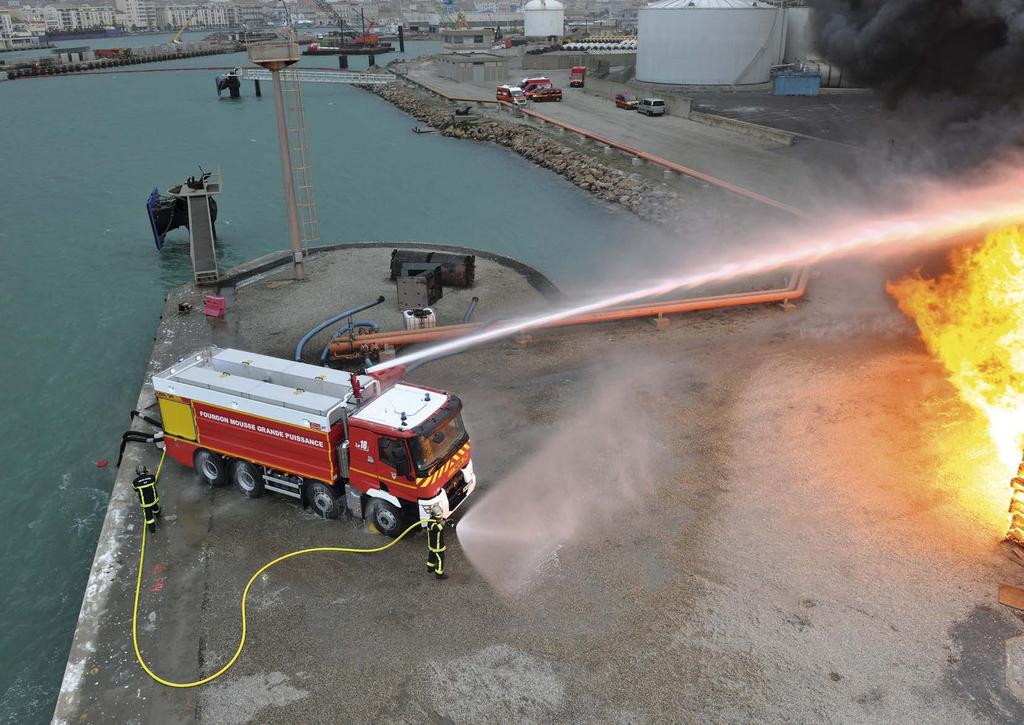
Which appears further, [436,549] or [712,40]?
[712,40]

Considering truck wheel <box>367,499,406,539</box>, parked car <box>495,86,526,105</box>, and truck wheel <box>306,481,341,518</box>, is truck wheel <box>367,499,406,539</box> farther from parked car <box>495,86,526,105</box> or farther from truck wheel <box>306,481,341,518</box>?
parked car <box>495,86,526,105</box>

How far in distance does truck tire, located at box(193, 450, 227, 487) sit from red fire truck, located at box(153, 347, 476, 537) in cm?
2

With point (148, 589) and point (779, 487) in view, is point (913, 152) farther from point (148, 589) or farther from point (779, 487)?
point (148, 589)

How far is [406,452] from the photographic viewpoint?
11.6 m

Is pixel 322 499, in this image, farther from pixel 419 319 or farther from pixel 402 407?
pixel 419 319

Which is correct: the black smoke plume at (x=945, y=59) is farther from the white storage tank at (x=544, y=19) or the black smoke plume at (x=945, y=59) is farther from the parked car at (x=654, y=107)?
the white storage tank at (x=544, y=19)

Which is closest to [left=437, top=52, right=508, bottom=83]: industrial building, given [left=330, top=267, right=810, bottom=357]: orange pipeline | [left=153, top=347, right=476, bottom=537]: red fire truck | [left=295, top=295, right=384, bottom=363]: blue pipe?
[left=330, top=267, right=810, bottom=357]: orange pipeline

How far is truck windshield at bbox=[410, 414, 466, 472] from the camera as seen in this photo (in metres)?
11.7

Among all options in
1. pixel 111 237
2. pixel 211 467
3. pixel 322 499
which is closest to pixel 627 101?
pixel 111 237

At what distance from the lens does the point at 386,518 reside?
12.4 metres

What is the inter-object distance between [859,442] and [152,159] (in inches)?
2187

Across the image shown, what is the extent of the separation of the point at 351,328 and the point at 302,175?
31.2 meters

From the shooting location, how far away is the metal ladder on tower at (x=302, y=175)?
22828mm

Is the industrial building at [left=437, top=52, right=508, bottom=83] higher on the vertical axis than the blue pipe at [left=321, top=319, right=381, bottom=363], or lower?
higher
